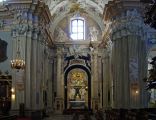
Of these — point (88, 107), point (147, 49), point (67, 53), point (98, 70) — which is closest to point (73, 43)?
point (67, 53)

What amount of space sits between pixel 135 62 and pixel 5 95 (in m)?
8.48

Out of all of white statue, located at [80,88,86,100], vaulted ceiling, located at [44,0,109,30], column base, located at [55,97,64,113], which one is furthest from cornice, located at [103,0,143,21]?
white statue, located at [80,88,86,100]

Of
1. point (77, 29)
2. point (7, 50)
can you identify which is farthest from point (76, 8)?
point (7, 50)

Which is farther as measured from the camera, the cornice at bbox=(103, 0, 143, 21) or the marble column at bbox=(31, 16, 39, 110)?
the marble column at bbox=(31, 16, 39, 110)

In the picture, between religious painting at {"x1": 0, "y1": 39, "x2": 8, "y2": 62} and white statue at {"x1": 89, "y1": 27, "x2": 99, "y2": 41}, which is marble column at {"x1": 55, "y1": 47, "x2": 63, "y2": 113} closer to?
white statue at {"x1": 89, "y1": 27, "x2": 99, "y2": 41}

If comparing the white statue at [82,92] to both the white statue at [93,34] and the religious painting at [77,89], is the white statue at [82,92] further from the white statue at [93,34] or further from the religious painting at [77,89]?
the white statue at [93,34]

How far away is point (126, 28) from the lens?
25250 millimetres

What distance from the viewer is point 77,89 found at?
1708 inches

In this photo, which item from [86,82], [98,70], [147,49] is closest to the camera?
[147,49]

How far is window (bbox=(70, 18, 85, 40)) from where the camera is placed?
4028 cm

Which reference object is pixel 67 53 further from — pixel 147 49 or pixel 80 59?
pixel 147 49

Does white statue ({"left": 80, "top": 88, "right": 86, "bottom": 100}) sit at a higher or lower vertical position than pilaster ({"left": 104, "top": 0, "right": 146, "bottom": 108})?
lower

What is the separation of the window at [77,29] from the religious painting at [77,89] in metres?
3.83

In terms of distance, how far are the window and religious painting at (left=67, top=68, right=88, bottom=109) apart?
3831 mm
